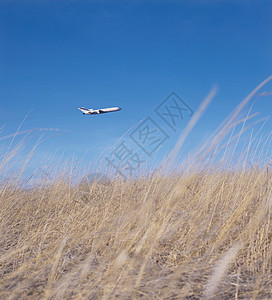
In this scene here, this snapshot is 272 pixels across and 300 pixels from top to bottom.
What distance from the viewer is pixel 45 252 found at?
2.16m

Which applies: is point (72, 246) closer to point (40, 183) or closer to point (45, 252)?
point (45, 252)

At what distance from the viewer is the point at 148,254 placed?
1.72 meters

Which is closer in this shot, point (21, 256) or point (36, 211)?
point (21, 256)

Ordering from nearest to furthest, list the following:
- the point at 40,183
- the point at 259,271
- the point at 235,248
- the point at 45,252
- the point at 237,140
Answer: the point at 259,271 < the point at 235,248 < the point at 45,252 < the point at 237,140 < the point at 40,183

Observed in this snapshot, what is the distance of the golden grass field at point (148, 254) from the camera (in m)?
1.61

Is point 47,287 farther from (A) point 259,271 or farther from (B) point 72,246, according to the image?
(A) point 259,271

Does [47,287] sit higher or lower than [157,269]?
higher

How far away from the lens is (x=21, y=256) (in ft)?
7.29

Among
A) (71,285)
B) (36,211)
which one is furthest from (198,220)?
(36,211)

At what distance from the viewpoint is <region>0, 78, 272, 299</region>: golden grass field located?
161cm

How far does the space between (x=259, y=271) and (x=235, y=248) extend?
18 centimetres

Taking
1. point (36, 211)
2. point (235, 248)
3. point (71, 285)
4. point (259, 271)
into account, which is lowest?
point (259, 271)

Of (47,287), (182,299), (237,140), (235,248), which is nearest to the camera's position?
(182,299)

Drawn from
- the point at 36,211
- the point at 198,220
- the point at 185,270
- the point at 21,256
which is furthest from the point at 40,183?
the point at 185,270
